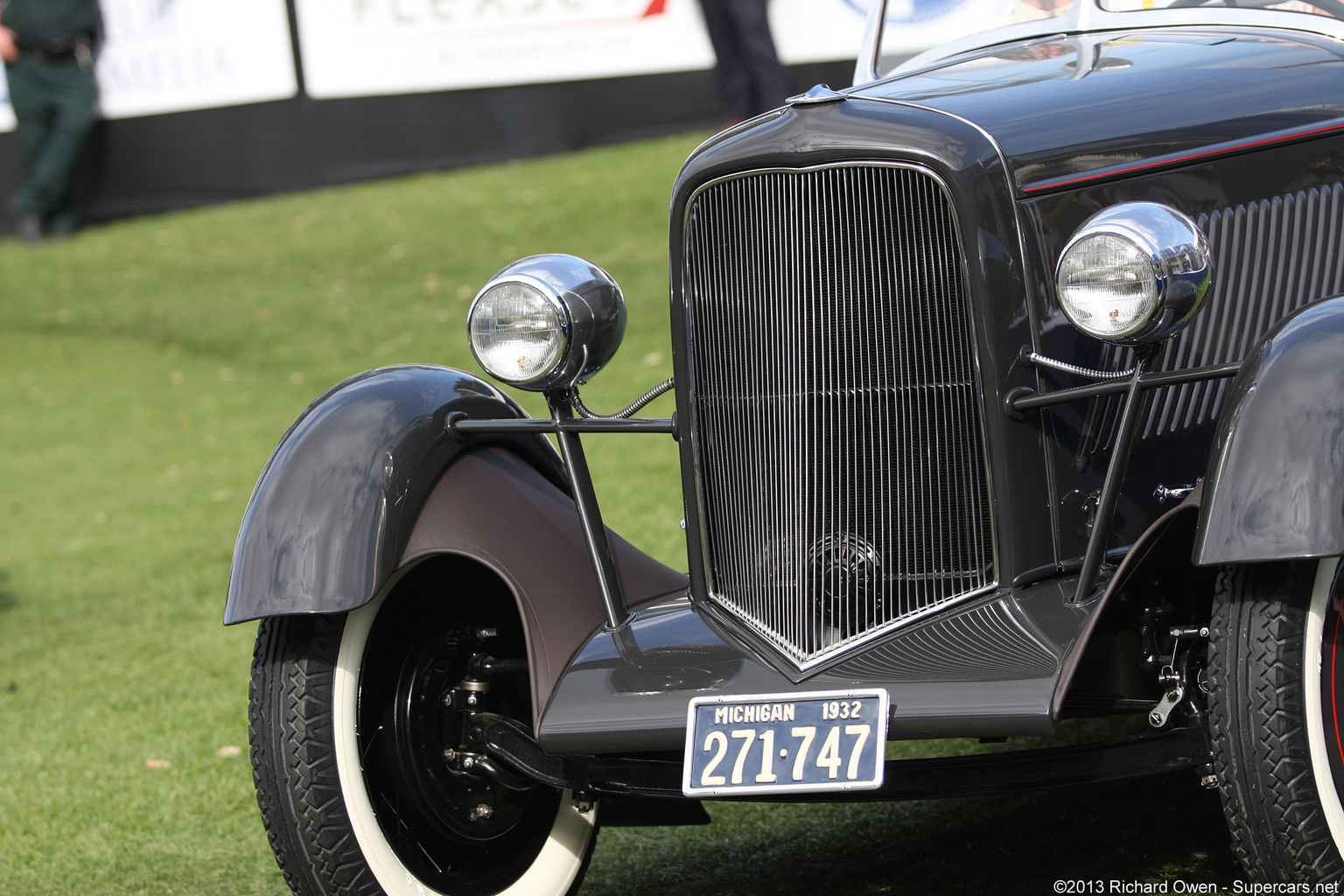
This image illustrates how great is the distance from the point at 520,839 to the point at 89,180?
12090 mm

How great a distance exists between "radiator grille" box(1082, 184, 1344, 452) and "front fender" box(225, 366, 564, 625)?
4.58 ft

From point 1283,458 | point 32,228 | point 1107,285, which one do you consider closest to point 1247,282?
point 1107,285

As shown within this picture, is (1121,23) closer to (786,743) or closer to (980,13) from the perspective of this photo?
(980,13)

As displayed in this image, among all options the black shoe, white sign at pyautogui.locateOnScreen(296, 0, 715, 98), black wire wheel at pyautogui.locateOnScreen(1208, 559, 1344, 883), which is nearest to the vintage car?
black wire wheel at pyautogui.locateOnScreen(1208, 559, 1344, 883)

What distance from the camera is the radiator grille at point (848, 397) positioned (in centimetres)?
278

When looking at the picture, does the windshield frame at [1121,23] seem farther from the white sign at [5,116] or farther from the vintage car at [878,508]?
the white sign at [5,116]

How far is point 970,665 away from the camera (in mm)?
2605

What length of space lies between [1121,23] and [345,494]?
85.1 inches

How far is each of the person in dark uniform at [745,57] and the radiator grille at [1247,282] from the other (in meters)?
7.99

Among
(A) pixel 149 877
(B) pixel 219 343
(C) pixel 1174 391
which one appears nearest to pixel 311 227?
(B) pixel 219 343

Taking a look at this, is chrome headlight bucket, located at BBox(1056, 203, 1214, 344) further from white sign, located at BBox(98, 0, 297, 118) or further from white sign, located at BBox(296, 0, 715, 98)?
white sign, located at BBox(98, 0, 297, 118)

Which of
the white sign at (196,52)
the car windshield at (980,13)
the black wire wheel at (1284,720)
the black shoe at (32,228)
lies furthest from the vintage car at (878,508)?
the black shoe at (32,228)

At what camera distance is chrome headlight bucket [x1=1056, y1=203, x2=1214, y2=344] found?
97.8 inches

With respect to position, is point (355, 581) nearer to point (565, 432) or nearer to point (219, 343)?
point (565, 432)
